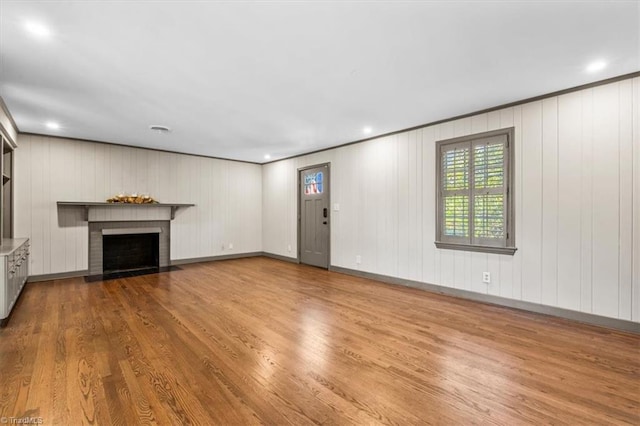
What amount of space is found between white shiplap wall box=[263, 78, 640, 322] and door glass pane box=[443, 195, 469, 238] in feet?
0.73

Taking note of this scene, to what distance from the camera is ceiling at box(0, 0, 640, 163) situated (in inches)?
80.0

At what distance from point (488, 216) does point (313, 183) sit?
3614 millimetres

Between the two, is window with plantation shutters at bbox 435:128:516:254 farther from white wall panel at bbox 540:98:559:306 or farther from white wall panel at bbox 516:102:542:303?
white wall panel at bbox 540:98:559:306

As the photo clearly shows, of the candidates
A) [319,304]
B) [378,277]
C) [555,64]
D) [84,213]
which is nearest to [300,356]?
[319,304]

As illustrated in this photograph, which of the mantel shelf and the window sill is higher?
the mantel shelf

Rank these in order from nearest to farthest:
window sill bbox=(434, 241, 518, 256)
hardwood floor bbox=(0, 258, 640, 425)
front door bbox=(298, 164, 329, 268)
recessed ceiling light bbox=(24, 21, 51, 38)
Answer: hardwood floor bbox=(0, 258, 640, 425) < recessed ceiling light bbox=(24, 21, 51, 38) < window sill bbox=(434, 241, 518, 256) < front door bbox=(298, 164, 329, 268)

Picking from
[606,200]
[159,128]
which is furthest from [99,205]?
[606,200]

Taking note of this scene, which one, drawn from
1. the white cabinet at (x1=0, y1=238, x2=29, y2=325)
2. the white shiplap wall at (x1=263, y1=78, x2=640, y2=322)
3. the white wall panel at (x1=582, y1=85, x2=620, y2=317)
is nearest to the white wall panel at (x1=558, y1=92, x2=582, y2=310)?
the white shiplap wall at (x1=263, y1=78, x2=640, y2=322)

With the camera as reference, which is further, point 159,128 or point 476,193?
point 159,128

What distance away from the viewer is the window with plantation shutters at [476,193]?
12.2 ft

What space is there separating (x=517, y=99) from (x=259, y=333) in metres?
3.94

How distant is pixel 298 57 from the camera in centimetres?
263

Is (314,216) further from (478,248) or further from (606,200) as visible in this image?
(606,200)

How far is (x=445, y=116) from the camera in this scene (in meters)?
4.18
